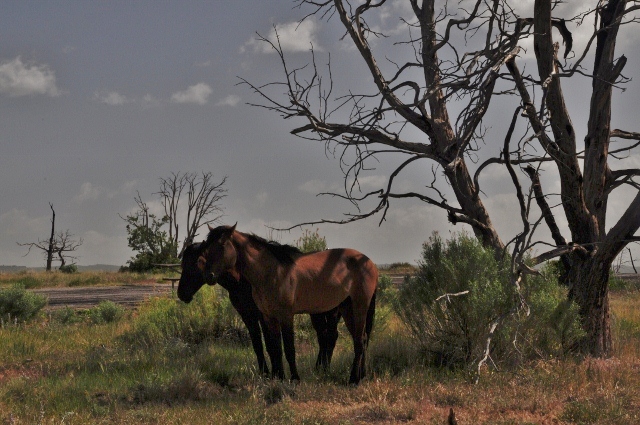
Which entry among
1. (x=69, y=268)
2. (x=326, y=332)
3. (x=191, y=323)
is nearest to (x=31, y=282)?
(x=69, y=268)

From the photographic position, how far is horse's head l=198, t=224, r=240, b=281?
7.33m

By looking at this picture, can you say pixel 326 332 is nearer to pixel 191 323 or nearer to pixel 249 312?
pixel 249 312

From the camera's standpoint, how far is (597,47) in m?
11.5

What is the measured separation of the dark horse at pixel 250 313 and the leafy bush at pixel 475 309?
1.51 m

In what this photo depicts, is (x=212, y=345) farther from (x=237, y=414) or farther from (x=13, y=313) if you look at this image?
(x=13, y=313)

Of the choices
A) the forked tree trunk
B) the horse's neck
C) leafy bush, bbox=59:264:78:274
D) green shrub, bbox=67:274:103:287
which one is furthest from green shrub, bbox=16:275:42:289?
the forked tree trunk

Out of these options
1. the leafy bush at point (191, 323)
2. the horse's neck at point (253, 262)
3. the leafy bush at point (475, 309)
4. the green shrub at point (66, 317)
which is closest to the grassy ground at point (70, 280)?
the green shrub at point (66, 317)

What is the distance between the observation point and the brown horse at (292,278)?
746 centimetres

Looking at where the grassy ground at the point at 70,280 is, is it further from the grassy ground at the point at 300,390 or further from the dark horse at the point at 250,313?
the dark horse at the point at 250,313

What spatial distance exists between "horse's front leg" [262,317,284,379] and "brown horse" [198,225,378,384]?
0.01 meters

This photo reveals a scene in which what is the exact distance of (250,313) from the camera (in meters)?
7.92

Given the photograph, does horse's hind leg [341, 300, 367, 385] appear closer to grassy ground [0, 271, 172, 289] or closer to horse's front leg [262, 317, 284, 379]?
horse's front leg [262, 317, 284, 379]

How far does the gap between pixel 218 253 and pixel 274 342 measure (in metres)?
1.20

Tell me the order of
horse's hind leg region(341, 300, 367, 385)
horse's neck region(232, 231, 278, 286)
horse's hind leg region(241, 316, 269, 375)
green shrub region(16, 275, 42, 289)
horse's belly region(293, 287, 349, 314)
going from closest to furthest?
1. horse's neck region(232, 231, 278, 286)
2. horse's belly region(293, 287, 349, 314)
3. horse's hind leg region(241, 316, 269, 375)
4. horse's hind leg region(341, 300, 367, 385)
5. green shrub region(16, 275, 42, 289)
